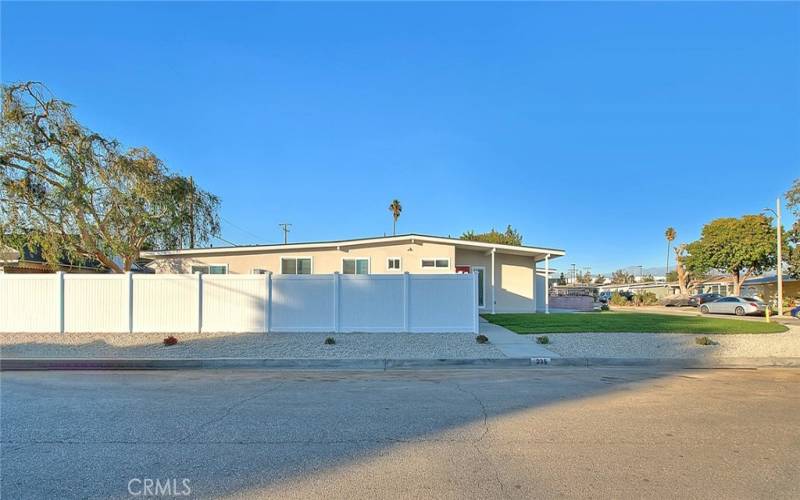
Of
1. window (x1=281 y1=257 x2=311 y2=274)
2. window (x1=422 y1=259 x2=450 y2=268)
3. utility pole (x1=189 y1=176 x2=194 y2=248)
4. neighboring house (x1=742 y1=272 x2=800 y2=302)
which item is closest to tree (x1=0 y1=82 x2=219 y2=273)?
utility pole (x1=189 y1=176 x2=194 y2=248)

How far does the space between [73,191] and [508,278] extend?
61.0 ft

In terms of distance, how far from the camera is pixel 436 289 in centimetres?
1487

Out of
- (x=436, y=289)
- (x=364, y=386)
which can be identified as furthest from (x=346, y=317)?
(x=364, y=386)

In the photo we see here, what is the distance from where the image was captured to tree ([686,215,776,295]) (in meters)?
45.2

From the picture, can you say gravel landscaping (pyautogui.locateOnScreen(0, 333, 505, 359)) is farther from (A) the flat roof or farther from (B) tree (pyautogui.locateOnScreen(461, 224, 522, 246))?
(B) tree (pyautogui.locateOnScreen(461, 224, 522, 246))

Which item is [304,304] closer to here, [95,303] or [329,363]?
[329,363]

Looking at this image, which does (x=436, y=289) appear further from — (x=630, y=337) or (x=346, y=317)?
(x=630, y=337)

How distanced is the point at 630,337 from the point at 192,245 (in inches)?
667

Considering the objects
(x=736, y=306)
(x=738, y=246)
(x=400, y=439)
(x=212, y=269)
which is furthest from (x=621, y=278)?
(x=400, y=439)

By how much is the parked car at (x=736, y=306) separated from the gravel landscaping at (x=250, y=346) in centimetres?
2650

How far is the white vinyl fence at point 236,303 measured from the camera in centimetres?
1458

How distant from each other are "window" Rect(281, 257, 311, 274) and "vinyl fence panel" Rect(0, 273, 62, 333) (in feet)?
29.7

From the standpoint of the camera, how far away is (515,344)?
42.5 feet

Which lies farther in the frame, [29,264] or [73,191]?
[29,264]
